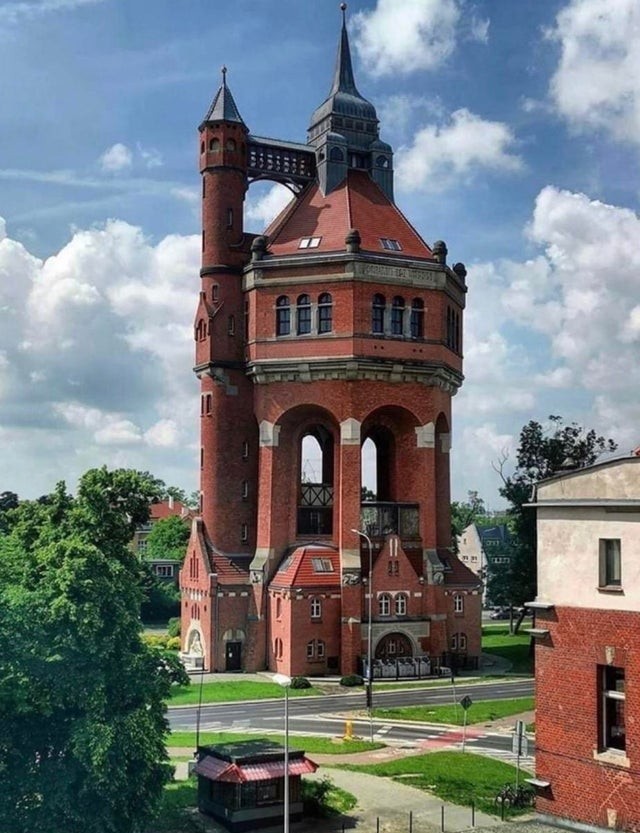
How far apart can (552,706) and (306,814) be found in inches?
362

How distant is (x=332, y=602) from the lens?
58.2 metres

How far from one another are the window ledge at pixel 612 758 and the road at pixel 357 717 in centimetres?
1396

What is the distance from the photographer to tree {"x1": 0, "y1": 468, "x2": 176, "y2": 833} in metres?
23.7

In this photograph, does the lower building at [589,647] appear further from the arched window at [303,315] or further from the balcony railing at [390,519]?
the arched window at [303,315]

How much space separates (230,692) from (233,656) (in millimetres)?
8144

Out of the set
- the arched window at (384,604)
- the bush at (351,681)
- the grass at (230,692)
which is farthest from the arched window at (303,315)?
the grass at (230,692)

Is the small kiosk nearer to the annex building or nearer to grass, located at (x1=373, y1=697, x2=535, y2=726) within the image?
grass, located at (x1=373, y1=697, x2=535, y2=726)

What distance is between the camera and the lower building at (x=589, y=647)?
21.5m

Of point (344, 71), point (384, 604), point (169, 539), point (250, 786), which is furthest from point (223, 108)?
point (169, 539)

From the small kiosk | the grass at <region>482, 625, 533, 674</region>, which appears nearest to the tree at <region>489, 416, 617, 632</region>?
the grass at <region>482, 625, 533, 674</region>

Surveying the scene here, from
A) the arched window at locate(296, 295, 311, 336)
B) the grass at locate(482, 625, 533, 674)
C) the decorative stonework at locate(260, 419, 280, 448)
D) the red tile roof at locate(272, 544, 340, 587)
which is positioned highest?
the arched window at locate(296, 295, 311, 336)

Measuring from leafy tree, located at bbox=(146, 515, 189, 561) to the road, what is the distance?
6376 centimetres

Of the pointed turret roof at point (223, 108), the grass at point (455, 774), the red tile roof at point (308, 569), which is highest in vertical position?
the pointed turret roof at point (223, 108)

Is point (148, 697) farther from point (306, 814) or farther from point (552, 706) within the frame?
point (552, 706)
